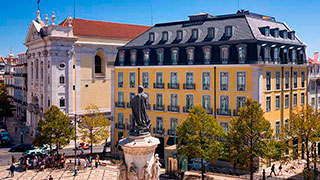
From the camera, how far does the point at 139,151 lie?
19.3 m

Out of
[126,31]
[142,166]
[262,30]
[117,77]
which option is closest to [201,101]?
[262,30]

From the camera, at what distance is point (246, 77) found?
136 ft

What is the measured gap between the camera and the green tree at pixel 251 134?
33.8m

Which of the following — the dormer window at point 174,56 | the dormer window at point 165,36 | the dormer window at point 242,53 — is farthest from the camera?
the dormer window at point 165,36

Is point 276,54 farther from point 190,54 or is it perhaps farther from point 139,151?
point 139,151

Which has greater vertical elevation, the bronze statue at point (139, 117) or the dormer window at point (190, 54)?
the dormer window at point (190, 54)

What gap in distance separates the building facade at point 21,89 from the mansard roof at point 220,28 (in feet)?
123

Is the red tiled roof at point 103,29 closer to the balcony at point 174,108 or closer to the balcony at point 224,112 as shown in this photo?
the balcony at point 174,108

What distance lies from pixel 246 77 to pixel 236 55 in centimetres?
266

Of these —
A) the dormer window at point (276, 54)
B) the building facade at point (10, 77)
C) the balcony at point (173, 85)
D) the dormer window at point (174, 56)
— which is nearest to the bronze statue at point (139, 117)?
the dormer window at point (276, 54)

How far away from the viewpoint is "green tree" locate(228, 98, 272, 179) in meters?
33.8

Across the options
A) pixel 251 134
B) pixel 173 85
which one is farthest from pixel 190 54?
pixel 251 134

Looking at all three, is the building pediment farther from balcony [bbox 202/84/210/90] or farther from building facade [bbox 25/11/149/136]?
balcony [bbox 202/84/210/90]

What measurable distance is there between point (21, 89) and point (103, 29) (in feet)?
88.0
